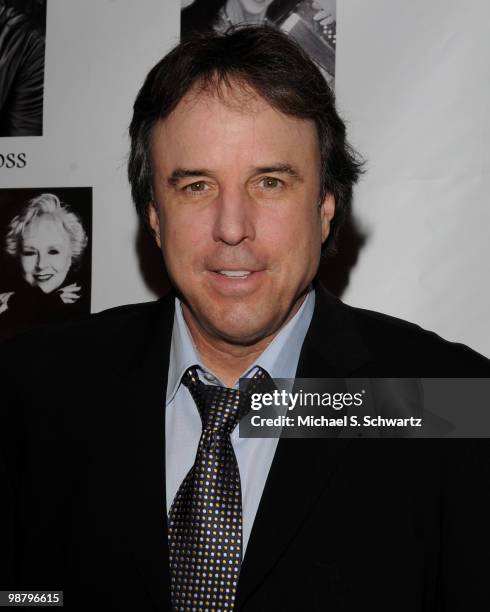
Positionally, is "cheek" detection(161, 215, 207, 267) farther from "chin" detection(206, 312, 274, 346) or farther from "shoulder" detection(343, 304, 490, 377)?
"shoulder" detection(343, 304, 490, 377)

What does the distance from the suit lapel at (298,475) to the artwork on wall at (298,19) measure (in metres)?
0.61

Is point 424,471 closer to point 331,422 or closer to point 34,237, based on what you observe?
point 331,422

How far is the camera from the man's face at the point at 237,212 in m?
1.15

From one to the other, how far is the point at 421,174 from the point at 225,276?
0.55m

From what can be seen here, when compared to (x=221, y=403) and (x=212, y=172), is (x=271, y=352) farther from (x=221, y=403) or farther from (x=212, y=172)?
(x=212, y=172)

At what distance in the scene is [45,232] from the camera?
5.58 feet

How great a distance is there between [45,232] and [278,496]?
0.91 metres

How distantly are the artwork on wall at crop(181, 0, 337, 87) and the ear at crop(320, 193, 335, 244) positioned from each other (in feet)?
1.02

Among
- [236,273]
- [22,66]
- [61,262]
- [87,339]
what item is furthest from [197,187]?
[22,66]

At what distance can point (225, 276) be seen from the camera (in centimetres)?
117

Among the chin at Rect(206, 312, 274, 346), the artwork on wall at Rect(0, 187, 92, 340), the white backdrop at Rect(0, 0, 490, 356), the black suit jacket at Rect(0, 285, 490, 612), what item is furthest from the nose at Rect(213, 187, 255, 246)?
the artwork on wall at Rect(0, 187, 92, 340)

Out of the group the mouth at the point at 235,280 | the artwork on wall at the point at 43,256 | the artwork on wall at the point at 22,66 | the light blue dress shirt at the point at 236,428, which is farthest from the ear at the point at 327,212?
the artwork on wall at the point at 22,66

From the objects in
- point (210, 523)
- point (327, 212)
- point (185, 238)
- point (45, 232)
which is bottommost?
point (210, 523)

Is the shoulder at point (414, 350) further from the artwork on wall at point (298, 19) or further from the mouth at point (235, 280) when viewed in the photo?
the artwork on wall at point (298, 19)
